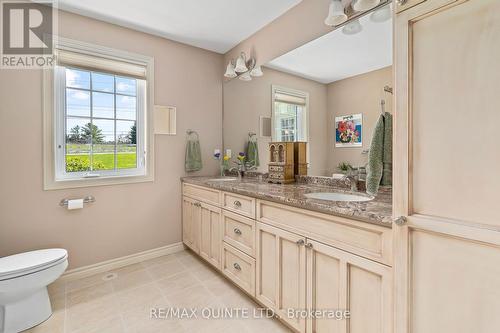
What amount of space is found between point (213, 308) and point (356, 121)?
171 cm

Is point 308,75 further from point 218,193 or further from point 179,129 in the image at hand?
point 179,129

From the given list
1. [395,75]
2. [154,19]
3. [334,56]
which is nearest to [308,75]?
[334,56]

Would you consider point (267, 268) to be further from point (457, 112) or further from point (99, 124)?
point (99, 124)

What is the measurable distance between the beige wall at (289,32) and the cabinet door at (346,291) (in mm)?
1632

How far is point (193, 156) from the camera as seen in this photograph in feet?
9.15

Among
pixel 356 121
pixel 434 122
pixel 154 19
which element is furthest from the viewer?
pixel 154 19

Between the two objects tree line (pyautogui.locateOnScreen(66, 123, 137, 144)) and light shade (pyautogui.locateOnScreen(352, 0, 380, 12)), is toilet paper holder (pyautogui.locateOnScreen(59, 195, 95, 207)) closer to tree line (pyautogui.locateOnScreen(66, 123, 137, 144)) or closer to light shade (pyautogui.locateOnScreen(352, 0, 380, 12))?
tree line (pyautogui.locateOnScreen(66, 123, 137, 144))

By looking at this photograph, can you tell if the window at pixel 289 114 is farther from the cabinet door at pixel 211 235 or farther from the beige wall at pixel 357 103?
the cabinet door at pixel 211 235

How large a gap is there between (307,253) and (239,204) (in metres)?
0.68

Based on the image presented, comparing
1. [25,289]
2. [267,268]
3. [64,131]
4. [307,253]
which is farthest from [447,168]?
[64,131]

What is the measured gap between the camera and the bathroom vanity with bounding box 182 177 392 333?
1062 mm

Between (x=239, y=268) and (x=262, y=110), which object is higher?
(x=262, y=110)

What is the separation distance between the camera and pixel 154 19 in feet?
7.45

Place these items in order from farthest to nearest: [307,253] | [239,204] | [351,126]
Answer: [239,204]
[351,126]
[307,253]
